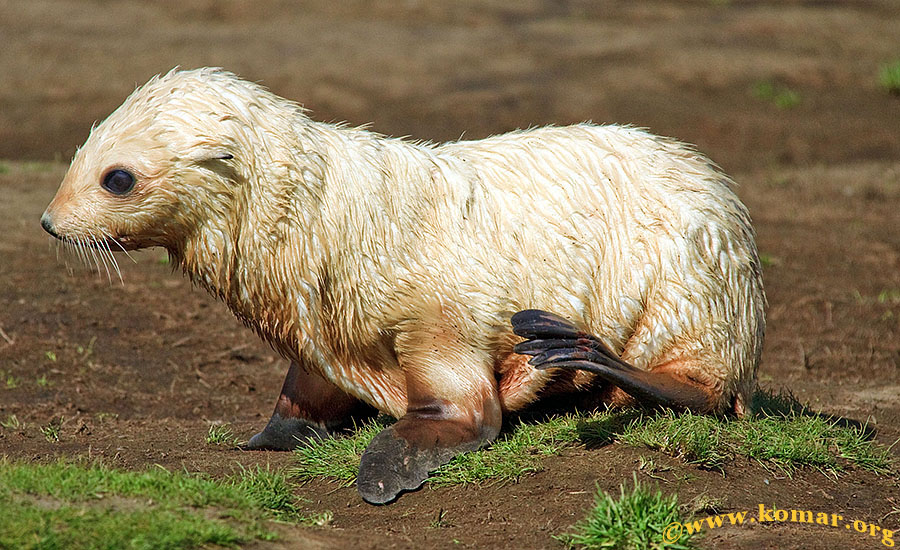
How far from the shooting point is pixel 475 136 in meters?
13.0

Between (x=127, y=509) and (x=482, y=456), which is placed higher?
(x=127, y=509)

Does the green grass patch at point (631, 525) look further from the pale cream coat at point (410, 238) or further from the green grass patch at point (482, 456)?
→ the pale cream coat at point (410, 238)

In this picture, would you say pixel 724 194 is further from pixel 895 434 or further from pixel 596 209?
pixel 895 434

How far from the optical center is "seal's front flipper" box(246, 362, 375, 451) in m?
5.60

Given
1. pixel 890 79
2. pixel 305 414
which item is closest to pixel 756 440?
pixel 305 414

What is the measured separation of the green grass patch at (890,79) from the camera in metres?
15.1

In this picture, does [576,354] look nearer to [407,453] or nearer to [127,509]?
[407,453]

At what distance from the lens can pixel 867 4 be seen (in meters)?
17.7

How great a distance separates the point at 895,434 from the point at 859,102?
9.68 metres

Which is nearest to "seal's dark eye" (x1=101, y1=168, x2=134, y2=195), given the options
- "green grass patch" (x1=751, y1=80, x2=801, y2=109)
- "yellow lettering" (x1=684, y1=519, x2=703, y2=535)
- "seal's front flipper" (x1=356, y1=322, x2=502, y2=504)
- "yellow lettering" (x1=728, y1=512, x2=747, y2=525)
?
"seal's front flipper" (x1=356, y1=322, x2=502, y2=504)

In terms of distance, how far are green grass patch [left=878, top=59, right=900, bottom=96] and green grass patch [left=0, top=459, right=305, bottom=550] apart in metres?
12.7

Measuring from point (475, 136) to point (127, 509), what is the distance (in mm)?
9376

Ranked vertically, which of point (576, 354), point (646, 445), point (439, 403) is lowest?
point (646, 445)

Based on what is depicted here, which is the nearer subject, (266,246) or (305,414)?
(266,246)
